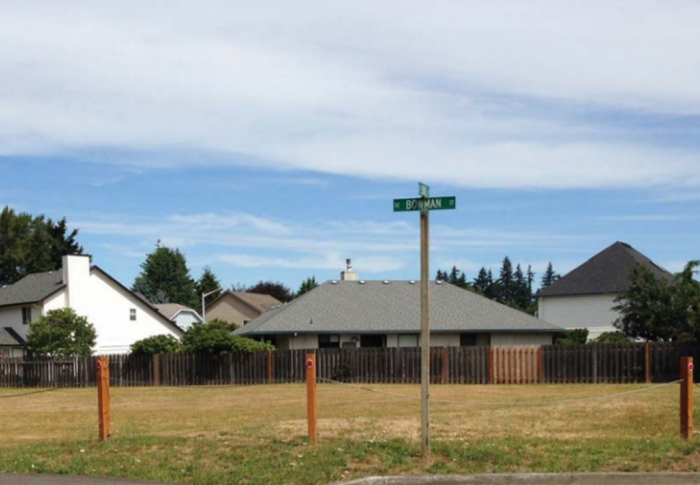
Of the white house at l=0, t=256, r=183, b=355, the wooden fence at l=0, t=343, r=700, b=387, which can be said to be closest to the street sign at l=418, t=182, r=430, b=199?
the wooden fence at l=0, t=343, r=700, b=387

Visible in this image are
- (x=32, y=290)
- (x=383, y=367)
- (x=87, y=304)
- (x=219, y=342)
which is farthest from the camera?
(x=32, y=290)

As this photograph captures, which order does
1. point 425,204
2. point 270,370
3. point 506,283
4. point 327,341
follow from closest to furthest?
point 425,204, point 270,370, point 327,341, point 506,283

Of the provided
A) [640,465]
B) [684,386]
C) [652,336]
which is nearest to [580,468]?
[640,465]

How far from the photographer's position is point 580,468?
12312 millimetres

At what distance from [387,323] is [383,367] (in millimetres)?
8302

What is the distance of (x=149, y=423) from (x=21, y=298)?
39.0 m

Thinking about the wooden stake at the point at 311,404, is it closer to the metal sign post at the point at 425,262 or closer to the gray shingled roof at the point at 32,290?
the metal sign post at the point at 425,262

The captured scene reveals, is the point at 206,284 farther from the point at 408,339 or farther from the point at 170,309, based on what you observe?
the point at 408,339

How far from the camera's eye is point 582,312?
65.8 metres

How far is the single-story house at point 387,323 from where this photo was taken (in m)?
46.3

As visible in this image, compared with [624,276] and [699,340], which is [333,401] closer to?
[699,340]

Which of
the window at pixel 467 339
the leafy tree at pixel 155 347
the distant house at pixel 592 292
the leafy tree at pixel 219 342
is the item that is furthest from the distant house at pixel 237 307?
the leafy tree at pixel 219 342

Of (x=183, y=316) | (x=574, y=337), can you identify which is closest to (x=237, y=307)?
(x=183, y=316)

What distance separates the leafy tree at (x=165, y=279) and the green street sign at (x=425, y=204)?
96.5 m
